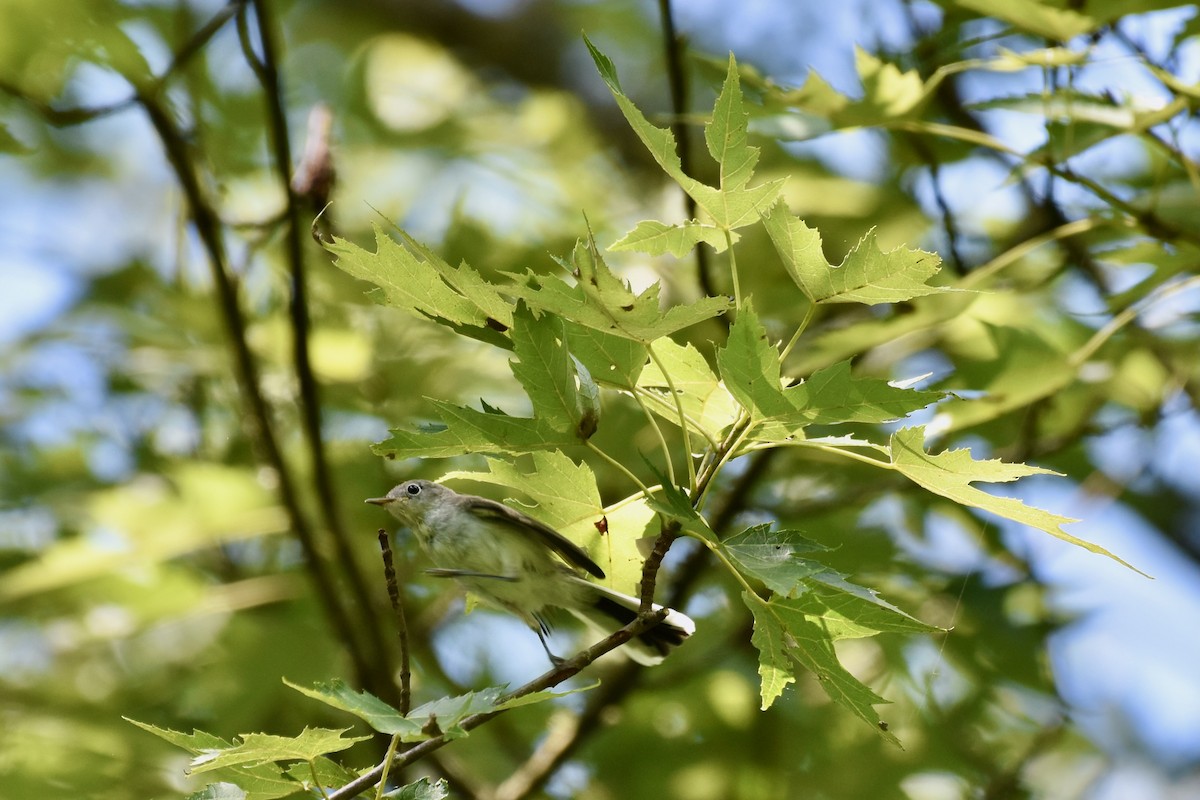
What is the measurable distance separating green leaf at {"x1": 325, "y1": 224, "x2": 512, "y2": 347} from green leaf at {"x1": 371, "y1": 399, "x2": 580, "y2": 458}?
5.6 inches

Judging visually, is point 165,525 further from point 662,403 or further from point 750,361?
point 750,361

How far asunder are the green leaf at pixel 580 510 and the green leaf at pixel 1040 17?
4.69 feet

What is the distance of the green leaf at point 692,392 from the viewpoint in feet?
5.47

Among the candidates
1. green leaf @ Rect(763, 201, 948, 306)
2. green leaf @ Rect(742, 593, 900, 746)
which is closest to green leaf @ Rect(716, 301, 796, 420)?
green leaf @ Rect(763, 201, 948, 306)

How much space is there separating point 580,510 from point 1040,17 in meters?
1.54

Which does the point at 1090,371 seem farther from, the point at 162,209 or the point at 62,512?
the point at 162,209

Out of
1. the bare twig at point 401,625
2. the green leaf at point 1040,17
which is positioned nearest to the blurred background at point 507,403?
the green leaf at point 1040,17

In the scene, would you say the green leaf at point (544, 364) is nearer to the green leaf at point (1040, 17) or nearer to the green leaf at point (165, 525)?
the green leaf at point (1040, 17)

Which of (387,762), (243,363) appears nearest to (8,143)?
(243,363)

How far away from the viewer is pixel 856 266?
1.55 metres

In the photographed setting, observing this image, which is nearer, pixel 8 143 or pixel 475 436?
pixel 475 436

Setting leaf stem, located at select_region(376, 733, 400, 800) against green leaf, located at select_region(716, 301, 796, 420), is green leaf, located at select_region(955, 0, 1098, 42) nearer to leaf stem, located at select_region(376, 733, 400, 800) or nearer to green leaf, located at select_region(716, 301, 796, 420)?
green leaf, located at select_region(716, 301, 796, 420)

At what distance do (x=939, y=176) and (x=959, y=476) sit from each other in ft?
6.99

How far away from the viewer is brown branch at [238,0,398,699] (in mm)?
2760
